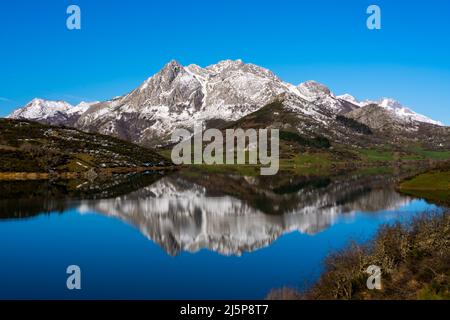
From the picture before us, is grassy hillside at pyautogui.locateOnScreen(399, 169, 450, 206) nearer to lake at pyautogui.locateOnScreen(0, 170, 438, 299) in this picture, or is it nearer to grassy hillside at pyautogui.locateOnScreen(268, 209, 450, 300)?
lake at pyautogui.locateOnScreen(0, 170, 438, 299)

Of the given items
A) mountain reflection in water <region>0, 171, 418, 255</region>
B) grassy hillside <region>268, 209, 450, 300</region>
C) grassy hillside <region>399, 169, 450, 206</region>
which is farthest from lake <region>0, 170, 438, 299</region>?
grassy hillside <region>399, 169, 450, 206</region>

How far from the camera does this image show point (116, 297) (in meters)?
57.1

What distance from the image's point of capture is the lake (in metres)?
63.2

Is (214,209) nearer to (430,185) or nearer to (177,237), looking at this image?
(177,237)

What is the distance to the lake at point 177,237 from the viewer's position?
63.2 meters

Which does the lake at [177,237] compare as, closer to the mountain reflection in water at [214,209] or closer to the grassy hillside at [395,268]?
the mountain reflection in water at [214,209]

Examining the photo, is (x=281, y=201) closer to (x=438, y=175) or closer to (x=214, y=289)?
(x=438, y=175)

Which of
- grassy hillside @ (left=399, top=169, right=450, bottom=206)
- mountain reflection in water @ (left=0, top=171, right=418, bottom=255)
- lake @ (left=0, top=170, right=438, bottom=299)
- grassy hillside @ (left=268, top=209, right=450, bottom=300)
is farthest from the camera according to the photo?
grassy hillside @ (left=399, top=169, right=450, bottom=206)

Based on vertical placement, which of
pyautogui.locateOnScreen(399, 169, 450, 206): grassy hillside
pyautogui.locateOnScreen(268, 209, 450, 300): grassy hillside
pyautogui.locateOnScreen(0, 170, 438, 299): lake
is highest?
pyautogui.locateOnScreen(399, 169, 450, 206): grassy hillside

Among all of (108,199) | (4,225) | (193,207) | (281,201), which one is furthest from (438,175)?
(4,225)

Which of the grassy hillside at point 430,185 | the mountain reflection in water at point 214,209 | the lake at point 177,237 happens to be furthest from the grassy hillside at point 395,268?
the grassy hillside at point 430,185

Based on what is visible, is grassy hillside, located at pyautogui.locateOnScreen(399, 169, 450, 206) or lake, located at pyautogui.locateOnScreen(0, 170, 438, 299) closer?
lake, located at pyautogui.locateOnScreen(0, 170, 438, 299)

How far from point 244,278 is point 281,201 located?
99.0m

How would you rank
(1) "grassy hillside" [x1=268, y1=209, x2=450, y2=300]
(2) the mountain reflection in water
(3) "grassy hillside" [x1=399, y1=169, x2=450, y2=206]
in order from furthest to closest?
(3) "grassy hillside" [x1=399, y1=169, x2=450, y2=206] < (2) the mountain reflection in water < (1) "grassy hillside" [x1=268, y1=209, x2=450, y2=300]
